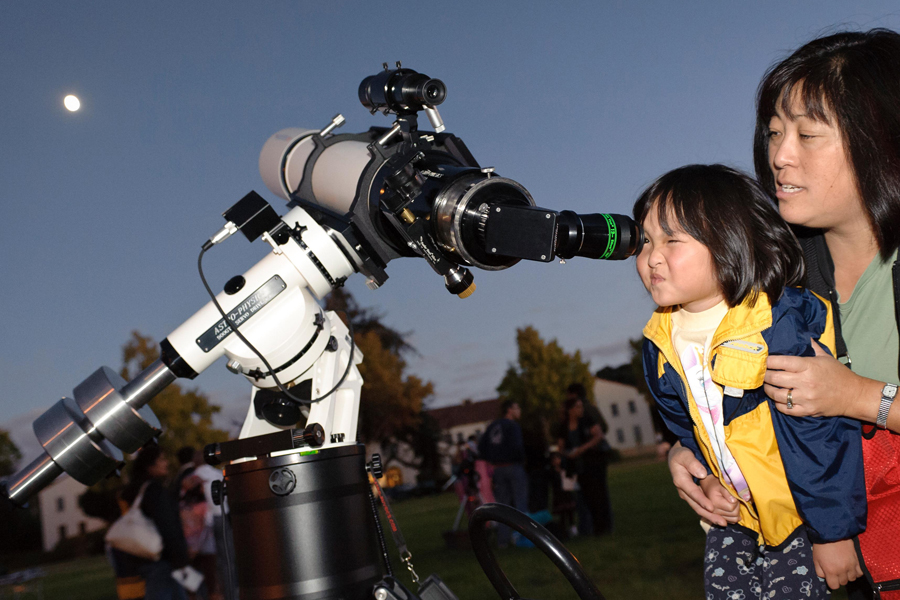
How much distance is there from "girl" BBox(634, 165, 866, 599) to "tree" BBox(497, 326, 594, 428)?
27.1 meters

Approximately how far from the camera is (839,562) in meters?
1.20

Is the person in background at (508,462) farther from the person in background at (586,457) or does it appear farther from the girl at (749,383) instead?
the girl at (749,383)

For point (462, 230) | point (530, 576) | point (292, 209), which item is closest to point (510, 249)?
point (462, 230)

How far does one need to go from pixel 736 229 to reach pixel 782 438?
1.37 ft

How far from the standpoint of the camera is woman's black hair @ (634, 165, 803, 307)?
1.28m

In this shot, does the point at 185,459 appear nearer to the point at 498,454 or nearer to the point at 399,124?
the point at 498,454

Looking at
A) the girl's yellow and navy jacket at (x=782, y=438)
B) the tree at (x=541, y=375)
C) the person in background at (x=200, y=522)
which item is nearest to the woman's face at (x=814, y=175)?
the girl's yellow and navy jacket at (x=782, y=438)

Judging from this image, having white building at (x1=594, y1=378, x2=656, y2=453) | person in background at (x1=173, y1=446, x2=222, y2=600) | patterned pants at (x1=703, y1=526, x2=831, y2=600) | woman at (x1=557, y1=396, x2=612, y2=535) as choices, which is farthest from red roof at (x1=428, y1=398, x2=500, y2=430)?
patterned pants at (x1=703, y1=526, x2=831, y2=600)

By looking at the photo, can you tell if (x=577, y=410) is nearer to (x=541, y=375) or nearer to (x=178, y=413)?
(x=178, y=413)

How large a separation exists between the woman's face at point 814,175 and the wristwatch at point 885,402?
336mm

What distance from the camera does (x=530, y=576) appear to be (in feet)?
15.6

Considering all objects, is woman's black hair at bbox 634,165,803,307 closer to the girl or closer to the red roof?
the girl

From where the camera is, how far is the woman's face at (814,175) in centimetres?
121

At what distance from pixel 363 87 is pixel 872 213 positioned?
1063mm
